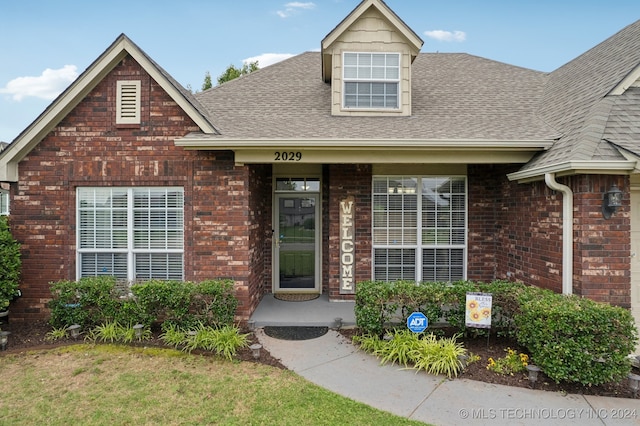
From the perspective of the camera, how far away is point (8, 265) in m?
5.55

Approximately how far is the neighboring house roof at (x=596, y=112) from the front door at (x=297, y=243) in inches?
165

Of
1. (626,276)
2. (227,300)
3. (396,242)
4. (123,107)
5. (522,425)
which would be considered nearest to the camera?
(522,425)

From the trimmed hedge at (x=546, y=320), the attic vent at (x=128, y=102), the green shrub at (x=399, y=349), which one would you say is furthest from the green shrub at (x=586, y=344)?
the attic vent at (x=128, y=102)

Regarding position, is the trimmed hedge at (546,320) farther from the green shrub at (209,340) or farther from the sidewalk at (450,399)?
the green shrub at (209,340)

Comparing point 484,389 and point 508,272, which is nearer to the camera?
point 484,389

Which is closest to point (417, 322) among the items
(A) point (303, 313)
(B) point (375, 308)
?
(B) point (375, 308)

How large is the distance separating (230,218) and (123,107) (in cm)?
269

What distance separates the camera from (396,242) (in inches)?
288

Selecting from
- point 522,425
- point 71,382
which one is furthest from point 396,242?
point 71,382

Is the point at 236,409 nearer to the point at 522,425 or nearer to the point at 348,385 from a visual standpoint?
the point at 348,385

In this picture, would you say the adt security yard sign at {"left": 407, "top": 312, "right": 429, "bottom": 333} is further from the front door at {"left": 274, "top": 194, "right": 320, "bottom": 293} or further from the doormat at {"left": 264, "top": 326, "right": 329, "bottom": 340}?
the front door at {"left": 274, "top": 194, "right": 320, "bottom": 293}

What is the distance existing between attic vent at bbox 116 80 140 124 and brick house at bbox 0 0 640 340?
2cm

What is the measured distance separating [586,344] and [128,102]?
297 inches

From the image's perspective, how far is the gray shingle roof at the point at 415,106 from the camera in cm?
629
